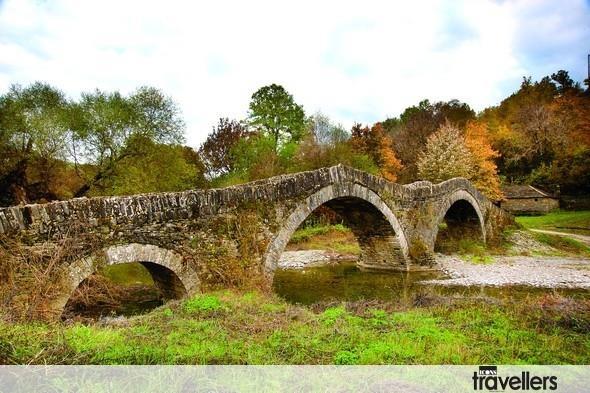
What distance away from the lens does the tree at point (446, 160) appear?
3044 centimetres

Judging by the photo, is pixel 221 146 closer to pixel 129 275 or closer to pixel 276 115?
pixel 276 115

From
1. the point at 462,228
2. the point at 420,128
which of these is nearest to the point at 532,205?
the point at 420,128

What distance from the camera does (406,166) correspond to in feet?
135

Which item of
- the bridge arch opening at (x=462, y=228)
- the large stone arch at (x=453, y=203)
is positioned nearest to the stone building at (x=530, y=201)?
the bridge arch opening at (x=462, y=228)

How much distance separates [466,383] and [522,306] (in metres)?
4.37

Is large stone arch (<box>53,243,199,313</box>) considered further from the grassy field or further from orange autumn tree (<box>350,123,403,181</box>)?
orange autumn tree (<box>350,123,403,181</box>)

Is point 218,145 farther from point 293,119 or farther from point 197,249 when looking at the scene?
point 197,249

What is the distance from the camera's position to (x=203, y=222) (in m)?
9.46

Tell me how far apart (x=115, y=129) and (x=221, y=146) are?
19.5m

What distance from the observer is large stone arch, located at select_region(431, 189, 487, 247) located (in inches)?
787

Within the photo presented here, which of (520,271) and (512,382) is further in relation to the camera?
(520,271)

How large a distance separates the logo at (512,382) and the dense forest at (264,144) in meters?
20.1

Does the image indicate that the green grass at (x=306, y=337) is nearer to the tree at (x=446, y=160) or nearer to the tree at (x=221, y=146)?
the tree at (x=446, y=160)

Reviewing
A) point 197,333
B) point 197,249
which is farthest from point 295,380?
point 197,249
